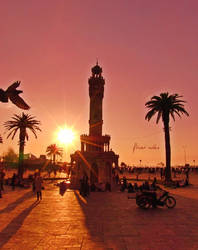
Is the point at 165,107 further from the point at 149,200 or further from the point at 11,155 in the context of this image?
the point at 11,155

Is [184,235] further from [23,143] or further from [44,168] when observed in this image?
[44,168]

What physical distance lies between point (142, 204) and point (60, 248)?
25.5 feet

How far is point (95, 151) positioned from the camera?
35.5 meters

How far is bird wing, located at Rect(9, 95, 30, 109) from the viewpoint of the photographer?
680 cm

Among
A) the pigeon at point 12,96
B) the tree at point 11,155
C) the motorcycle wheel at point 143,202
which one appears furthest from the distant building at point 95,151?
Result: the tree at point 11,155

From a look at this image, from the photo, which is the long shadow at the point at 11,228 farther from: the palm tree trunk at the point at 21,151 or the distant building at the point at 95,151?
the palm tree trunk at the point at 21,151

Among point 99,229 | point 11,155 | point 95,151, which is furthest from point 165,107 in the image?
point 11,155

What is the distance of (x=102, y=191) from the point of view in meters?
24.2

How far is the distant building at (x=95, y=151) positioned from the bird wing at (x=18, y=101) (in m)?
22.7

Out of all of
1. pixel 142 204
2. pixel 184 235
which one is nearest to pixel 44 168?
pixel 142 204

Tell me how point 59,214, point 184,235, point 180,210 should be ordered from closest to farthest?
point 184,235
point 59,214
point 180,210

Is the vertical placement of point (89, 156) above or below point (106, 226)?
above

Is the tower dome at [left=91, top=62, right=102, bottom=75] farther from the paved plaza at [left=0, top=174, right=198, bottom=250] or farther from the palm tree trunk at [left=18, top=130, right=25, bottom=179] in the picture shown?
the paved plaza at [left=0, top=174, right=198, bottom=250]

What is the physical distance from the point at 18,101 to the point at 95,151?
95.1ft
